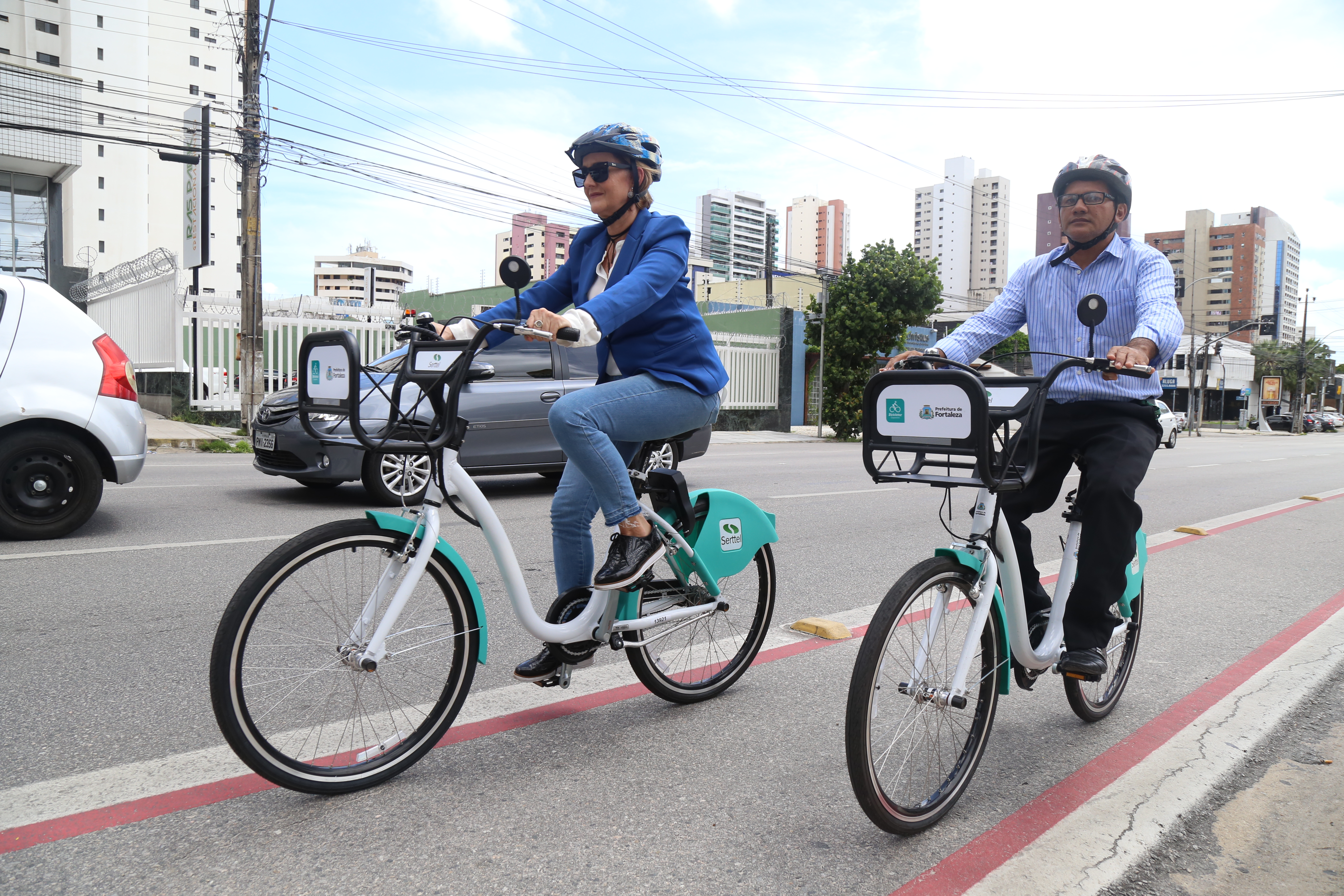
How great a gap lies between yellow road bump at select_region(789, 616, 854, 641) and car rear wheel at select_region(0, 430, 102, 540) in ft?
15.7

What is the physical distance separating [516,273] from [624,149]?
0.53 metres

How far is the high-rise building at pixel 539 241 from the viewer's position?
25.3 m

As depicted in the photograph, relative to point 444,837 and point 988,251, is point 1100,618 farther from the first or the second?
point 988,251

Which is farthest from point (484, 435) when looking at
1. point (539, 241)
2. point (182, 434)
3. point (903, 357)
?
point (539, 241)

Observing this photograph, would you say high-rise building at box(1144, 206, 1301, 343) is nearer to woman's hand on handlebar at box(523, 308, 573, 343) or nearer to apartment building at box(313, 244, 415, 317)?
woman's hand on handlebar at box(523, 308, 573, 343)

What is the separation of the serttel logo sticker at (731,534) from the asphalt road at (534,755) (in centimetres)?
61

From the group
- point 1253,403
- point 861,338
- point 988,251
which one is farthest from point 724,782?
point 1253,403

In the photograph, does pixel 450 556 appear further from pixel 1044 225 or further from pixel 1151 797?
pixel 1044 225

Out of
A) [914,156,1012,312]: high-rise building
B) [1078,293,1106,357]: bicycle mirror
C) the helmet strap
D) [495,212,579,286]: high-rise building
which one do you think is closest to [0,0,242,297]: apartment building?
[495,212,579,286]: high-rise building

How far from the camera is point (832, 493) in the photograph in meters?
10.1

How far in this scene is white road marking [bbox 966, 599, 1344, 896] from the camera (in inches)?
91.8

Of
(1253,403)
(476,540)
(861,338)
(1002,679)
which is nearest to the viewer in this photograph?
(1002,679)

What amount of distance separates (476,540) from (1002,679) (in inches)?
171

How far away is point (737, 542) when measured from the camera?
11.5 ft
